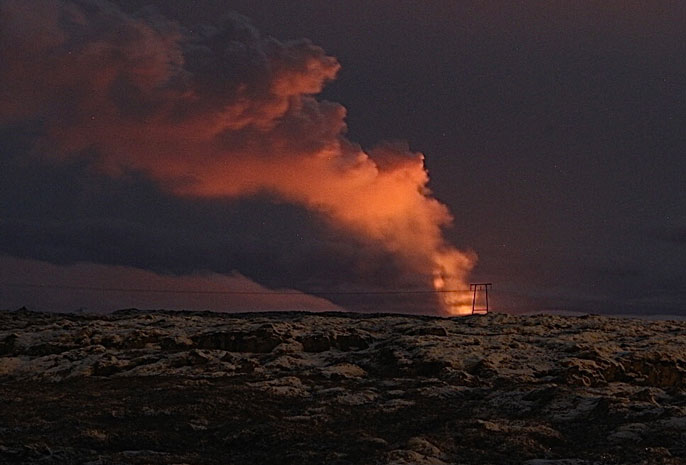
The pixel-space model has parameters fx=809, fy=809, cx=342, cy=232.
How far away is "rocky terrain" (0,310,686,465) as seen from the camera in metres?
20.9

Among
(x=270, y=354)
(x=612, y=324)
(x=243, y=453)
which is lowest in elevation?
(x=243, y=453)

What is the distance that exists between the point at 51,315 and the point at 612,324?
36591 mm

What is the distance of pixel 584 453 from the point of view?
20.4m

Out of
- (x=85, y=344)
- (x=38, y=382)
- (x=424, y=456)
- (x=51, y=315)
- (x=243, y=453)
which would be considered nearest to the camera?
(x=424, y=456)

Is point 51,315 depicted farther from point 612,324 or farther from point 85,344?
point 612,324

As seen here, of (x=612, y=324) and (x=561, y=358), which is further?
(x=612, y=324)

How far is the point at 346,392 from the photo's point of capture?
29016 millimetres

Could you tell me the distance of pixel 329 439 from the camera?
2214 centimetres

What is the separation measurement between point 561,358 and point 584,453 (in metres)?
14.2

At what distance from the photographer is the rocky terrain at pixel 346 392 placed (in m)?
20.9

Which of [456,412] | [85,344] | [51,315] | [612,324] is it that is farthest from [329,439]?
[51,315]

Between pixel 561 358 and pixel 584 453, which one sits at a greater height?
pixel 561 358

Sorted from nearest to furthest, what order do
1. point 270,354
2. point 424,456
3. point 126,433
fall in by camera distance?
point 424,456 < point 126,433 < point 270,354

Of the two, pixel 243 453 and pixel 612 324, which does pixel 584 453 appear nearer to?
pixel 243 453
